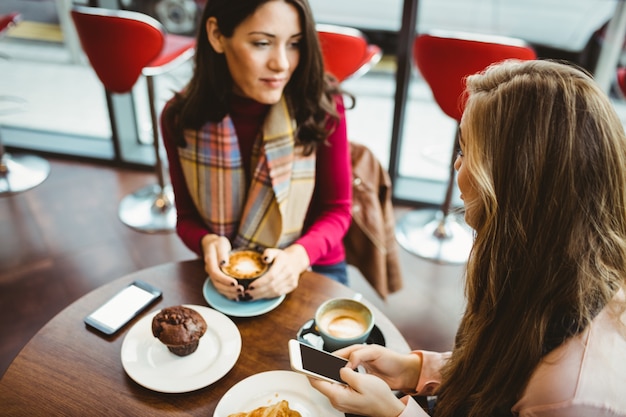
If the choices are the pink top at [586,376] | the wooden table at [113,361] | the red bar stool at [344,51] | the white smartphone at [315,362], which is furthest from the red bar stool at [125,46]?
the pink top at [586,376]

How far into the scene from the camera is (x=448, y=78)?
2.31 m

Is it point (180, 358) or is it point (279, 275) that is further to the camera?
point (279, 275)

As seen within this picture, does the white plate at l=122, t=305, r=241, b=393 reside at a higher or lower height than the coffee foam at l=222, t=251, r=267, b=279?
lower

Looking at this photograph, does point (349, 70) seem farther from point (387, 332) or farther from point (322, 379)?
point (322, 379)

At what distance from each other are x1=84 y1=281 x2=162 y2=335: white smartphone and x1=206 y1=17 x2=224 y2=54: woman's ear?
2.31 feet

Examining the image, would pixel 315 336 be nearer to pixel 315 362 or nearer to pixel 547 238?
pixel 315 362

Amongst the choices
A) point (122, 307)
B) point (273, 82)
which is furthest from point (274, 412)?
A: point (273, 82)

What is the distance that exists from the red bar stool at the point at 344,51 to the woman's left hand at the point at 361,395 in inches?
65.6

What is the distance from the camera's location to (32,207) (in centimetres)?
311

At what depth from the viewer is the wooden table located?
1093 mm

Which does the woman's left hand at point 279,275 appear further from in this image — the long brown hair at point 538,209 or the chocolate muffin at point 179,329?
the long brown hair at point 538,209

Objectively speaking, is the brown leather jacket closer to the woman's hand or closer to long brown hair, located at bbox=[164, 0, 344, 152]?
long brown hair, located at bbox=[164, 0, 344, 152]

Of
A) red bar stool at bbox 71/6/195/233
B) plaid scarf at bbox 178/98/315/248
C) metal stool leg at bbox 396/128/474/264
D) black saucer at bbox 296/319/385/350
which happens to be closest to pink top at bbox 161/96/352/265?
plaid scarf at bbox 178/98/315/248

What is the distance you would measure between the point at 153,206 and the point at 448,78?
182cm
